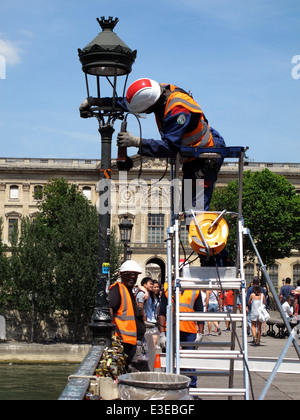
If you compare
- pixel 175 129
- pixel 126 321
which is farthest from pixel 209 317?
pixel 126 321

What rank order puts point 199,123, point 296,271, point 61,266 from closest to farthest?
point 199,123, point 61,266, point 296,271

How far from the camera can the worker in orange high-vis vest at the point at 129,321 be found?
8.62 m

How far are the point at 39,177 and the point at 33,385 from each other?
5168 cm

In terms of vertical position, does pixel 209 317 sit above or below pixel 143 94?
below

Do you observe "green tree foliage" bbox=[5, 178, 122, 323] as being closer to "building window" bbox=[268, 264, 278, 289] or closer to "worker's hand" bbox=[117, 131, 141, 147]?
"building window" bbox=[268, 264, 278, 289]

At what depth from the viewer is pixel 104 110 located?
38.3 feet

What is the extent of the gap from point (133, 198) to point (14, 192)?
14.2 metres

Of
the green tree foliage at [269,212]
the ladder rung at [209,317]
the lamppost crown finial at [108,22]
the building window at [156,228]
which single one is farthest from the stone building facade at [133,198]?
the ladder rung at [209,317]

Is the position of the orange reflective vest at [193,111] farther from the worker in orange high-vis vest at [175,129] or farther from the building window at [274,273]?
the building window at [274,273]

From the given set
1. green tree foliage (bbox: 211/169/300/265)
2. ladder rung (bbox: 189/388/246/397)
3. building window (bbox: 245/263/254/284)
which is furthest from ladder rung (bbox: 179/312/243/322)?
building window (bbox: 245/263/254/284)

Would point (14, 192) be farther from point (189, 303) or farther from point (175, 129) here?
point (175, 129)

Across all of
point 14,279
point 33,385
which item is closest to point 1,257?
point 14,279
